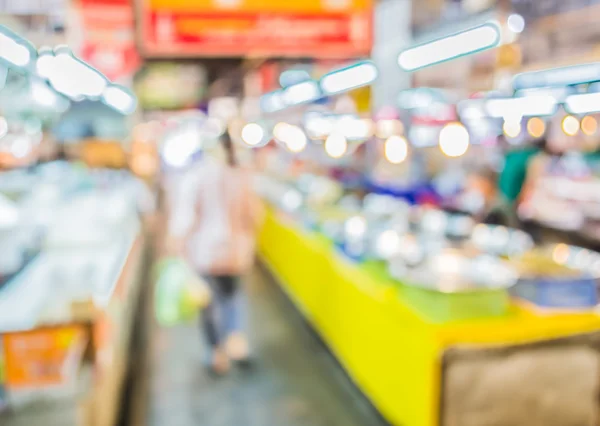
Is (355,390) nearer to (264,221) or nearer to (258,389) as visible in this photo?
(258,389)

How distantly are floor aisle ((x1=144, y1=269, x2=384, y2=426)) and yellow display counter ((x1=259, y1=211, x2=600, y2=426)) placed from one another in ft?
0.63

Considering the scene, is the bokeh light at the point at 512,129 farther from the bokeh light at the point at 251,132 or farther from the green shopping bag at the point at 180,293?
the bokeh light at the point at 251,132

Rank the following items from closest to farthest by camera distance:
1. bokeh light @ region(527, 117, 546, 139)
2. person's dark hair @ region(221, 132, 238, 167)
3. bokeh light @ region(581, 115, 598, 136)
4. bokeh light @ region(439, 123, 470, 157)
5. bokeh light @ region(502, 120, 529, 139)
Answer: person's dark hair @ region(221, 132, 238, 167) → bokeh light @ region(439, 123, 470, 157) → bokeh light @ region(581, 115, 598, 136) → bokeh light @ region(502, 120, 529, 139) → bokeh light @ region(527, 117, 546, 139)

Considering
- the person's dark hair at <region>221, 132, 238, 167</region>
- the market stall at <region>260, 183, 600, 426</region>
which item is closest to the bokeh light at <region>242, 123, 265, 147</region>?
the person's dark hair at <region>221, 132, 238, 167</region>

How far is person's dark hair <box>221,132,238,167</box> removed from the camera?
5.09 m

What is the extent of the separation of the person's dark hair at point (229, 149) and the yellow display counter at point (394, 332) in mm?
1221

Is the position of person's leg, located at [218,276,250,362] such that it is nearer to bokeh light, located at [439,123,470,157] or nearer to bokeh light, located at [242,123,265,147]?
bokeh light, located at [439,123,470,157]

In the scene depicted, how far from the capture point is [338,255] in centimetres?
527

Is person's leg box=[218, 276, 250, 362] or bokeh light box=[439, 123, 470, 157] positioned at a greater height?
bokeh light box=[439, 123, 470, 157]

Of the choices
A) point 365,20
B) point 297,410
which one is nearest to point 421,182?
point 365,20

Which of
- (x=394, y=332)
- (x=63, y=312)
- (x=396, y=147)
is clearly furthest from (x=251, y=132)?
(x=63, y=312)

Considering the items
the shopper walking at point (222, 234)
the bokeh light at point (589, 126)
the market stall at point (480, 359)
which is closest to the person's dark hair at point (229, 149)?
the shopper walking at point (222, 234)

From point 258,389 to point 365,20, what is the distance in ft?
10.1

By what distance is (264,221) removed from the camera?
977 centimetres
